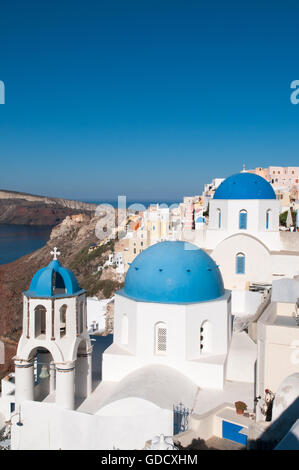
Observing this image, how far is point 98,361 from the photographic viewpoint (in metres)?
11.1

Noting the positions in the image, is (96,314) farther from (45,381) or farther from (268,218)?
(45,381)

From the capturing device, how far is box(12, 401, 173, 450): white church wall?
739 cm

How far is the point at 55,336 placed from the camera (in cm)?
850

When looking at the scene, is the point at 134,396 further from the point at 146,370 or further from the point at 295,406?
the point at 295,406

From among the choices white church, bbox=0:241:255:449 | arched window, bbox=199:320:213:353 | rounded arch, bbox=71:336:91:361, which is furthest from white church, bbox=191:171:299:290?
rounded arch, bbox=71:336:91:361

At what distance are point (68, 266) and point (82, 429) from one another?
39520 mm

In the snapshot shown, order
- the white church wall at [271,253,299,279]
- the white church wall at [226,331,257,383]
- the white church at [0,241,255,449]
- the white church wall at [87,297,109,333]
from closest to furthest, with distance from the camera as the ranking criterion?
the white church at [0,241,255,449] → the white church wall at [226,331,257,383] → the white church wall at [271,253,299,279] → the white church wall at [87,297,109,333]

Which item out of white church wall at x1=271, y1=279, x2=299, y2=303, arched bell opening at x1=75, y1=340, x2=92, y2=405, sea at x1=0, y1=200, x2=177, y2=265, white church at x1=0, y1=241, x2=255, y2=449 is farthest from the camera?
sea at x1=0, y1=200, x2=177, y2=265

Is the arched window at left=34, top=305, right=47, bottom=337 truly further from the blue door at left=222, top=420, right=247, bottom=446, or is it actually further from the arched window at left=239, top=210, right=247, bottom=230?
the arched window at left=239, top=210, right=247, bottom=230

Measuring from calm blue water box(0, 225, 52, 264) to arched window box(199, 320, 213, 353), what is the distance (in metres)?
42.7

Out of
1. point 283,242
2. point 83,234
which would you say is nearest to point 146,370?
point 283,242

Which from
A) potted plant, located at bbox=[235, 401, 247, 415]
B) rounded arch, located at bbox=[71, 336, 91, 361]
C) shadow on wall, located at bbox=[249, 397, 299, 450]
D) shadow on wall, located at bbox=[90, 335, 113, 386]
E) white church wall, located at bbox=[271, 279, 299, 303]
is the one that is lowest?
shadow on wall, located at bbox=[90, 335, 113, 386]

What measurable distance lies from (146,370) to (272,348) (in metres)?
Answer: 2.72

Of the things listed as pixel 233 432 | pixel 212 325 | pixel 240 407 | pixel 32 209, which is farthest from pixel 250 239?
pixel 32 209
